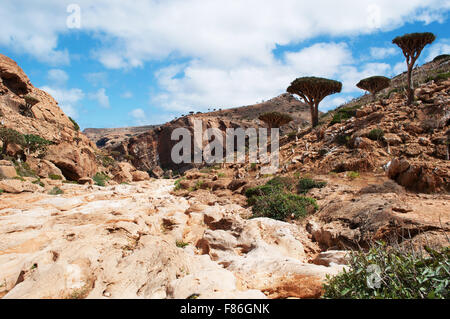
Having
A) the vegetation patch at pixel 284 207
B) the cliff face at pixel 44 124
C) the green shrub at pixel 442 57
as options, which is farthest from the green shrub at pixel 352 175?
the green shrub at pixel 442 57

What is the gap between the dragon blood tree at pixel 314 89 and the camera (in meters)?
24.4

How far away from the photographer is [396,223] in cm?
504

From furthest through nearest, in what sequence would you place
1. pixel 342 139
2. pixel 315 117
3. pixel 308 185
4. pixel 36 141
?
pixel 315 117 → pixel 36 141 → pixel 342 139 → pixel 308 185

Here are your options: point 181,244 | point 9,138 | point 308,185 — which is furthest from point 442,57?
point 9,138

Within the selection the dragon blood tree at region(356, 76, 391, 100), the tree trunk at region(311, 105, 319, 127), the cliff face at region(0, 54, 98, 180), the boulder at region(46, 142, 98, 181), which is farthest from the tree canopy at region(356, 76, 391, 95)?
the cliff face at region(0, 54, 98, 180)

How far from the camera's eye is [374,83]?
2848 cm

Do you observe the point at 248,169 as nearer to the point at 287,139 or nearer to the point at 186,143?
the point at 287,139

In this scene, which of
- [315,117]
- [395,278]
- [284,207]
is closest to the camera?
[395,278]

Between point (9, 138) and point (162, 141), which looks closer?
point (9, 138)

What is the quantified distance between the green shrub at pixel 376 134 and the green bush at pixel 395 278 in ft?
41.9

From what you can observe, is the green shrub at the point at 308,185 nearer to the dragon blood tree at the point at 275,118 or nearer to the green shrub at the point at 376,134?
the green shrub at the point at 376,134

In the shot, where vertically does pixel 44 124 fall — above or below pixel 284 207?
above

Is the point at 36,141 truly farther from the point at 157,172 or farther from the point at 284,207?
the point at 157,172
